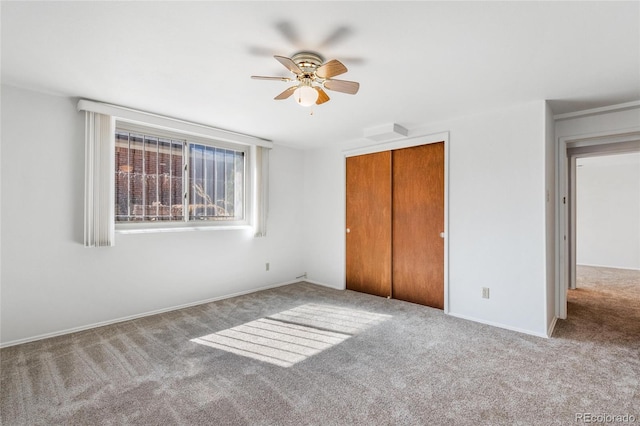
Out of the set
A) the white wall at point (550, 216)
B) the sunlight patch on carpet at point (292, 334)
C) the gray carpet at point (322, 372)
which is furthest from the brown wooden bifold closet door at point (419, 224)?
the white wall at point (550, 216)

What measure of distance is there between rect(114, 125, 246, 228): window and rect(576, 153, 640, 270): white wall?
7.01 m

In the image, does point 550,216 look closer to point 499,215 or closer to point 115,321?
point 499,215

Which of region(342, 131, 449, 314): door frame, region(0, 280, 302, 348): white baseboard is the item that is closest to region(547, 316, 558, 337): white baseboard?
region(342, 131, 449, 314): door frame

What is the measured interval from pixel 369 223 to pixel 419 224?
0.80 meters

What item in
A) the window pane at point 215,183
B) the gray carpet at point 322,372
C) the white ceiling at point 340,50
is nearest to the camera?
the white ceiling at point 340,50

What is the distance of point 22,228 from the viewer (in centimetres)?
276

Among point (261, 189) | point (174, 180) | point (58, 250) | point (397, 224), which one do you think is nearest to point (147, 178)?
point (174, 180)

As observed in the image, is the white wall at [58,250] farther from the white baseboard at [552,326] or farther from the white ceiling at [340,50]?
the white baseboard at [552,326]

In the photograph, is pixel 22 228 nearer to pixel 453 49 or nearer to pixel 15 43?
pixel 15 43

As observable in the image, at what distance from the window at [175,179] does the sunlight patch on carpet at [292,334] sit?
1.70 metres

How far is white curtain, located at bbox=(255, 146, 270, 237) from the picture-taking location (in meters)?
4.59

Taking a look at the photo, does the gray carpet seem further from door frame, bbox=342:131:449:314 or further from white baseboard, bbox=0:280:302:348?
door frame, bbox=342:131:449:314

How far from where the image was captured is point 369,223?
14.9ft

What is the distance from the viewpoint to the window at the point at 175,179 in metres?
3.49
